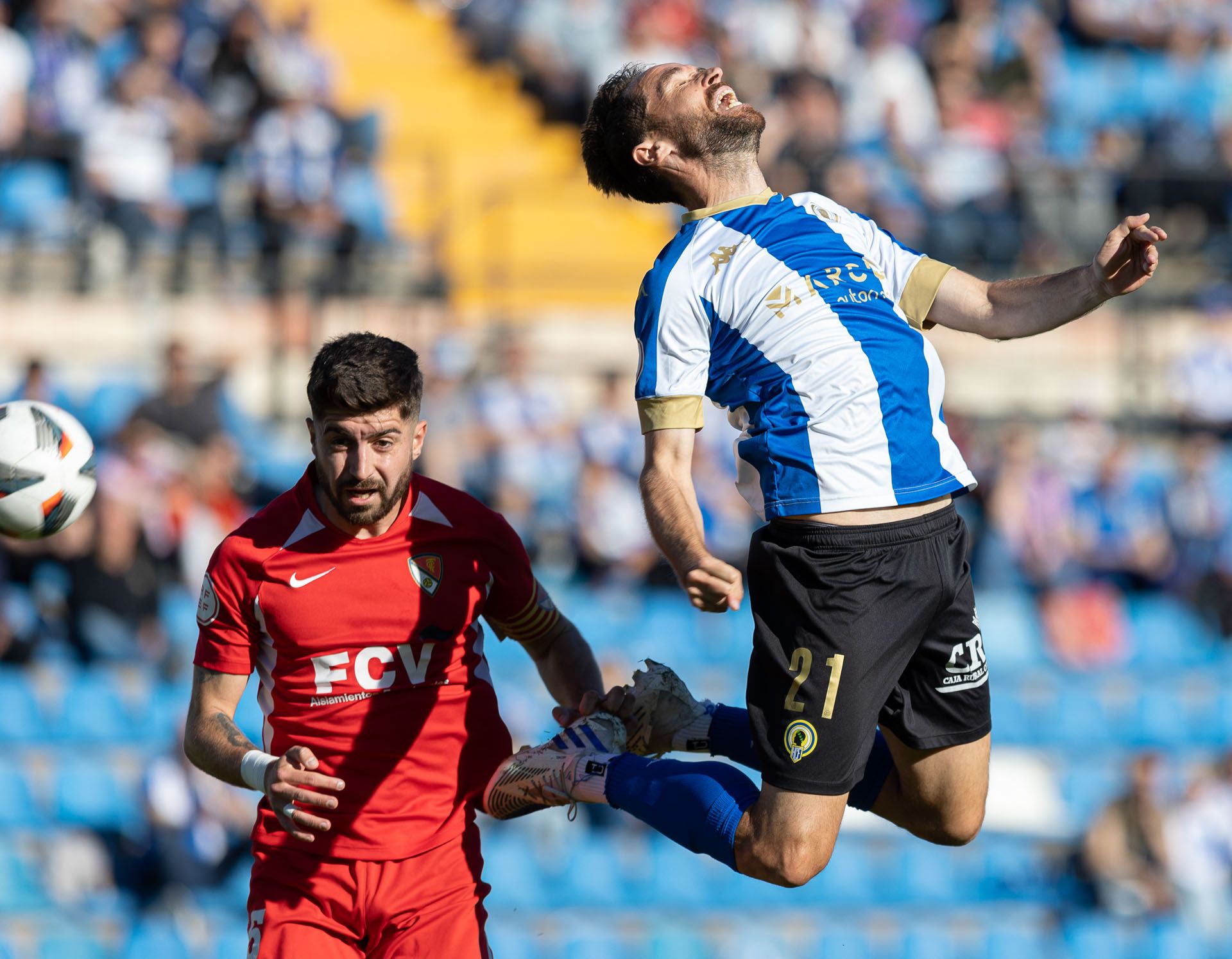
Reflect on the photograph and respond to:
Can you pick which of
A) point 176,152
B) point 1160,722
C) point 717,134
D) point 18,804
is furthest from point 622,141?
point 176,152

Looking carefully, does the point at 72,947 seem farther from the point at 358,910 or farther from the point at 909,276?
the point at 909,276

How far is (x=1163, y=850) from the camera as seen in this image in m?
9.79

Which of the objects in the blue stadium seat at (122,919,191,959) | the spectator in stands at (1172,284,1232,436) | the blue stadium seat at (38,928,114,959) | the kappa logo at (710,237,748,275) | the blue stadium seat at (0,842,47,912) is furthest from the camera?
the spectator in stands at (1172,284,1232,436)

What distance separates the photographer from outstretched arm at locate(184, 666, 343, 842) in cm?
408

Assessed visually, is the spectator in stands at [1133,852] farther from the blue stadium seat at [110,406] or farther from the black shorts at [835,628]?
the blue stadium seat at [110,406]

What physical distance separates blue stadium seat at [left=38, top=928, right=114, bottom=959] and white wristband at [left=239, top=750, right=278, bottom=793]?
4.96 m

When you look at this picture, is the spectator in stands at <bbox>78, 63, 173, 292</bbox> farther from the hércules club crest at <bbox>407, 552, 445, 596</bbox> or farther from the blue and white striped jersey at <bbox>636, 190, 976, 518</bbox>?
the blue and white striped jersey at <bbox>636, 190, 976, 518</bbox>

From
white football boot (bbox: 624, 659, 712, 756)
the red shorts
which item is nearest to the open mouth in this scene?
white football boot (bbox: 624, 659, 712, 756)

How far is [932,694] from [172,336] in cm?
762

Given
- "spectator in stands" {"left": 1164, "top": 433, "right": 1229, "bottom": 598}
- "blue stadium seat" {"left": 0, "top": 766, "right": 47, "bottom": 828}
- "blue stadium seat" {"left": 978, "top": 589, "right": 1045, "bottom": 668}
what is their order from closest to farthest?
"blue stadium seat" {"left": 0, "top": 766, "right": 47, "bottom": 828}, "blue stadium seat" {"left": 978, "top": 589, "right": 1045, "bottom": 668}, "spectator in stands" {"left": 1164, "top": 433, "right": 1229, "bottom": 598}

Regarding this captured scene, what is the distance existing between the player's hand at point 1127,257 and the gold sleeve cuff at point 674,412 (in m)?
1.15

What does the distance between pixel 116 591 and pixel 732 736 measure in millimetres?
5689

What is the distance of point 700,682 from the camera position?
402 inches

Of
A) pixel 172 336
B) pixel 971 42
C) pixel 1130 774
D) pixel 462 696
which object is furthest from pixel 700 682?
pixel 971 42
